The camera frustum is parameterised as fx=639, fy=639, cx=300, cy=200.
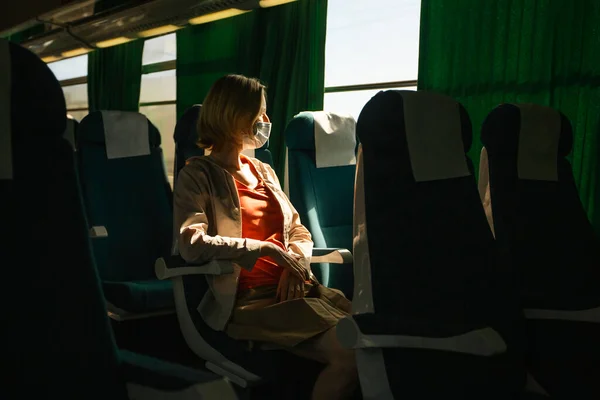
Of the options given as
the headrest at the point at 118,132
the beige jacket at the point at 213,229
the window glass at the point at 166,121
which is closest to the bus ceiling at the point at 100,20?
the window glass at the point at 166,121

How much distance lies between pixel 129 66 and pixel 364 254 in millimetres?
5083

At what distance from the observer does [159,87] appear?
18.9ft

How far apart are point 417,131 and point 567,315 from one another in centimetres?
67

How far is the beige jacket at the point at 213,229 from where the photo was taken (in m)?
1.82

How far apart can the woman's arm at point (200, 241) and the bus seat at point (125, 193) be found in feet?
2.99

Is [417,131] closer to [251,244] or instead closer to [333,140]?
[251,244]

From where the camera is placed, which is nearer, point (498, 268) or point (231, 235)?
point (498, 268)

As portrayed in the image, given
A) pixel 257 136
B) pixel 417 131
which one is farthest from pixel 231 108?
pixel 417 131

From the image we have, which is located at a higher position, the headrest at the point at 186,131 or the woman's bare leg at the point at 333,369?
the headrest at the point at 186,131

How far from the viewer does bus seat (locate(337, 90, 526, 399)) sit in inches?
51.8

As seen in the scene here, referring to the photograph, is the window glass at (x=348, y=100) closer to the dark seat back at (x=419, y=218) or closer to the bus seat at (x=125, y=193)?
the bus seat at (x=125, y=193)

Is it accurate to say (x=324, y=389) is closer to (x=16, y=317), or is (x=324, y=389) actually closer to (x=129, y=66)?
(x=16, y=317)

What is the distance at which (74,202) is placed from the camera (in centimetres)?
112

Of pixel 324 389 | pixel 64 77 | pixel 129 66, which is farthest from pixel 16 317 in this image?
pixel 64 77
